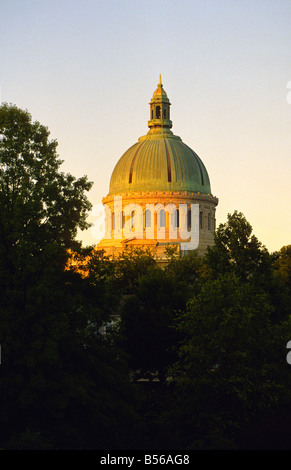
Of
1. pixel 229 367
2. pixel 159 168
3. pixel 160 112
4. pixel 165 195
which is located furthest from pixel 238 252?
pixel 160 112

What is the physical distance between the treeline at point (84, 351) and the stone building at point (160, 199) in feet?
216

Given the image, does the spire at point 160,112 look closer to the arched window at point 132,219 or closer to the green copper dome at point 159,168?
the green copper dome at point 159,168

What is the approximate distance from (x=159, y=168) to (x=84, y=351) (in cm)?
7596

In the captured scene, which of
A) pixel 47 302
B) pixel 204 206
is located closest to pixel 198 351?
pixel 47 302

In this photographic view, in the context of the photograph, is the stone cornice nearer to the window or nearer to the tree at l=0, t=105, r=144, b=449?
the window

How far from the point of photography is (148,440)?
36.0m

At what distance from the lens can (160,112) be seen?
119500 millimetres

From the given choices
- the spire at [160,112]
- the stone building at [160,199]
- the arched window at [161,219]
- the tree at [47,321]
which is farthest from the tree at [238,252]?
the spire at [160,112]

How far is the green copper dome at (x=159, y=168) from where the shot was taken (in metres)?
111

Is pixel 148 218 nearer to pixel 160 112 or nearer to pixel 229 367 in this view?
pixel 160 112

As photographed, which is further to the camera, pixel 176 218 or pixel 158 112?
pixel 158 112

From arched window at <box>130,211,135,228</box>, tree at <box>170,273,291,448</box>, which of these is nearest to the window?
arched window at <box>130,211,135,228</box>
